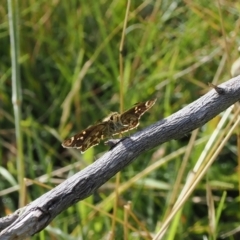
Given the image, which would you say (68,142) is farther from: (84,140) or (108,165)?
(108,165)

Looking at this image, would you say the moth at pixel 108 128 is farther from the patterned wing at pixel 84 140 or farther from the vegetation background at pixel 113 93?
the vegetation background at pixel 113 93

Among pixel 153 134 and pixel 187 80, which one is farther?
pixel 187 80

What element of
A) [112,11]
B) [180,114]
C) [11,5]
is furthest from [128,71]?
[180,114]

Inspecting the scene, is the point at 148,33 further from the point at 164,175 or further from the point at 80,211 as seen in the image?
the point at 80,211

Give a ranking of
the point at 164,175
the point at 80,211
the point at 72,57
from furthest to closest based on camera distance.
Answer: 1. the point at 72,57
2. the point at 164,175
3. the point at 80,211

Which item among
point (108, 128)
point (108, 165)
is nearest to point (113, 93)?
point (108, 128)

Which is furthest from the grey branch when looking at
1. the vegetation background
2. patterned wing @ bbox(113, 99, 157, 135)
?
the vegetation background

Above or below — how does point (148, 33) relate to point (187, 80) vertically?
above

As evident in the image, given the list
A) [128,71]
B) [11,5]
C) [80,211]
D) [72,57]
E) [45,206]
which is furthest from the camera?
[72,57]
